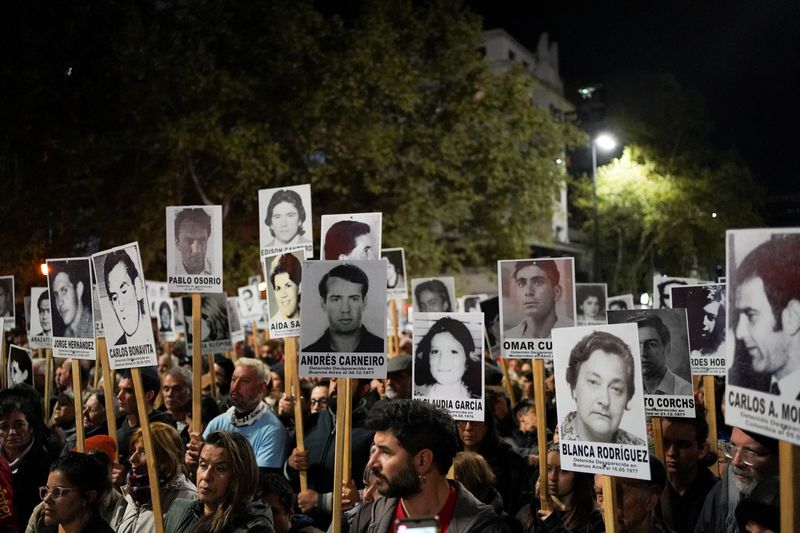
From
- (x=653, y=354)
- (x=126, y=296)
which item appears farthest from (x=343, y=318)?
(x=653, y=354)

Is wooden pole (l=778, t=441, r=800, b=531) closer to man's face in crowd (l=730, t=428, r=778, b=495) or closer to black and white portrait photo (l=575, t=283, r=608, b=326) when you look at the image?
man's face in crowd (l=730, t=428, r=778, b=495)

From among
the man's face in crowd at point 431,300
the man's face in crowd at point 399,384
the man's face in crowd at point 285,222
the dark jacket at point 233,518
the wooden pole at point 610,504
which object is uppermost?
the man's face in crowd at point 285,222

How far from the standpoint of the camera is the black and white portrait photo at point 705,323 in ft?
23.0

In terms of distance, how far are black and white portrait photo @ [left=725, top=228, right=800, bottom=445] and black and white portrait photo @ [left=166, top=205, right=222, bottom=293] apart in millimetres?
5181

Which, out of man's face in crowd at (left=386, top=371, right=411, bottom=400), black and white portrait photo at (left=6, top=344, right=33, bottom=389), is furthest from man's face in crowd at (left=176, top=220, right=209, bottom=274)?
black and white portrait photo at (left=6, top=344, right=33, bottom=389)

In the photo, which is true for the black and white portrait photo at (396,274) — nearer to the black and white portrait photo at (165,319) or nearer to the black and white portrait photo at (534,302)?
the black and white portrait photo at (165,319)

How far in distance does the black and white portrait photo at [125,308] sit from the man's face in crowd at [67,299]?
3.10 ft

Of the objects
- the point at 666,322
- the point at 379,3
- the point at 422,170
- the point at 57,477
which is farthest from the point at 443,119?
the point at 57,477

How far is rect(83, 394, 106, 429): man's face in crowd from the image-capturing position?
27.2 feet

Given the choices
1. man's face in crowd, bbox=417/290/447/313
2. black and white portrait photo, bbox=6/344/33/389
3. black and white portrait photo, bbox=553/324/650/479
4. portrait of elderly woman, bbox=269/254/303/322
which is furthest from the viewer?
man's face in crowd, bbox=417/290/447/313

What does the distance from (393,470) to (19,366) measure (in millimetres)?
6565

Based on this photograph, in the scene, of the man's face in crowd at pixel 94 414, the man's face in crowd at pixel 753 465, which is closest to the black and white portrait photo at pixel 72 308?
the man's face in crowd at pixel 94 414

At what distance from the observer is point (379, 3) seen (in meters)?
24.7

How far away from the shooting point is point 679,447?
5.98 m
